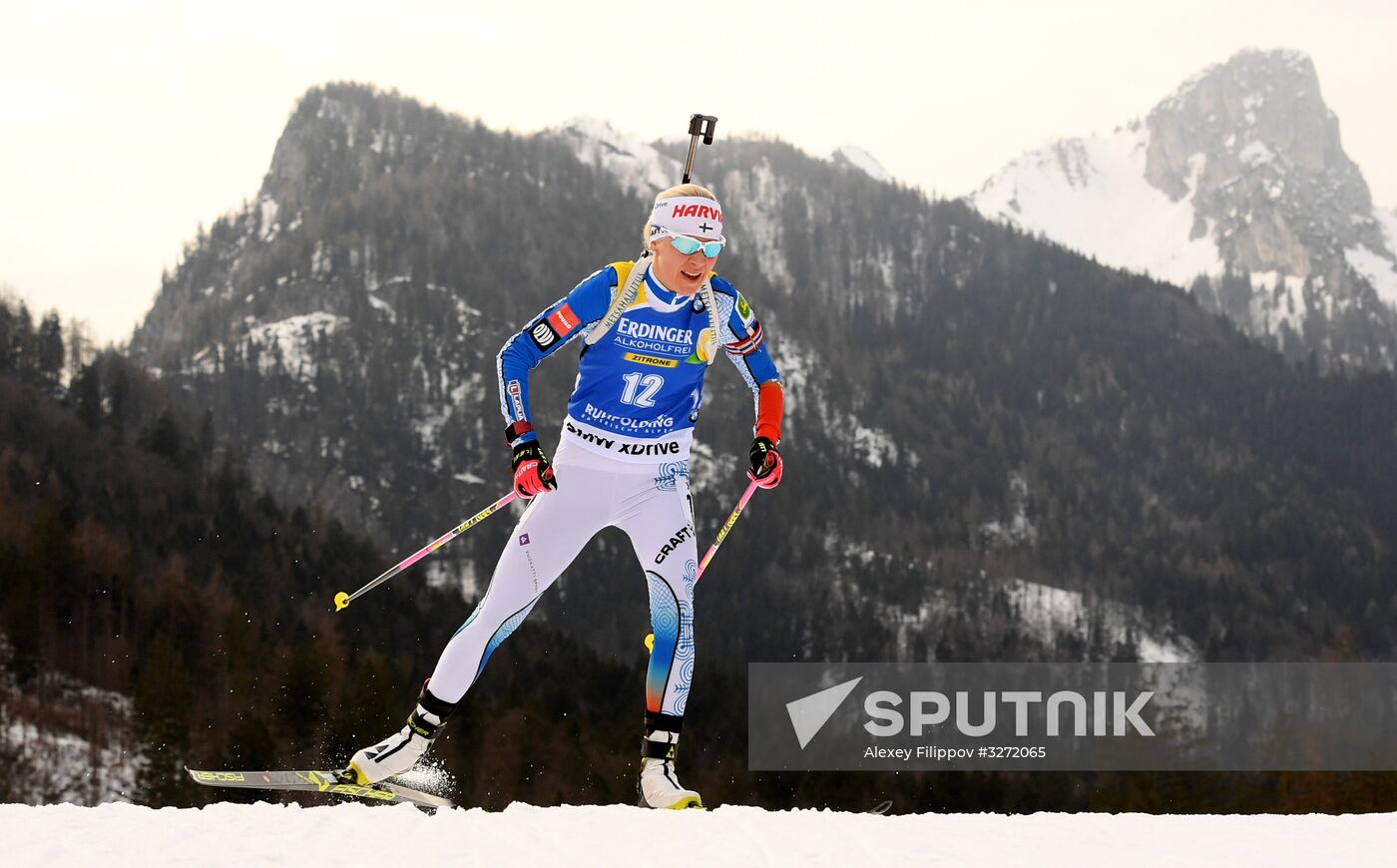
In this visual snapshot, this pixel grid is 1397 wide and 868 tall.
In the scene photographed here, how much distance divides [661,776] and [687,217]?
9.28 feet

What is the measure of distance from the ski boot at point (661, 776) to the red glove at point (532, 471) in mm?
1374

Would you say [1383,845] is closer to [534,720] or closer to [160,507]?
[534,720]

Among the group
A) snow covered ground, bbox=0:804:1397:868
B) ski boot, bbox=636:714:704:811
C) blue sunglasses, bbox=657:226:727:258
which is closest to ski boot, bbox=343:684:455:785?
snow covered ground, bbox=0:804:1397:868

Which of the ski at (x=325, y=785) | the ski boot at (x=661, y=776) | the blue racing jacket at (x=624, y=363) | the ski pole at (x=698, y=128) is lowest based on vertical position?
the ski at (x=325, y=785)

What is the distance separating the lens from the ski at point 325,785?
6219mm

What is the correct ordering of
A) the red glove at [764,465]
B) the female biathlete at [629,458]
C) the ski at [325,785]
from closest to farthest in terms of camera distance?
the ski at [325,785] → the female biathlete at [629,458] → the red glove at [764,465]

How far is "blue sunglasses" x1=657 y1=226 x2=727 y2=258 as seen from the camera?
635 centimetres

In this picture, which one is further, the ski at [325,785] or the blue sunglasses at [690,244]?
the blue sunglasses at [690,244]

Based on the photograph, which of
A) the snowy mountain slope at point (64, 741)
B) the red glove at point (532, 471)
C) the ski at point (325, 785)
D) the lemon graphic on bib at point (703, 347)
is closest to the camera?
the red glove at point (532, 471)

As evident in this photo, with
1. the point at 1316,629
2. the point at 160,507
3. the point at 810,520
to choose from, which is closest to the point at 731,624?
the point at 810,520

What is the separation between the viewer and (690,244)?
6.36 m

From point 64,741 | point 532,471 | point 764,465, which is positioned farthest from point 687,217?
point 64,741

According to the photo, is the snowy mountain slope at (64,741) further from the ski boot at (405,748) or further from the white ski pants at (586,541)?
the white ski pants at (586,541)

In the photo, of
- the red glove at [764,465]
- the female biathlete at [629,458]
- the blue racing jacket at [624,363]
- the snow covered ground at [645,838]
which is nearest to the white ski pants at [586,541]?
the female biathlete at [629,458]
